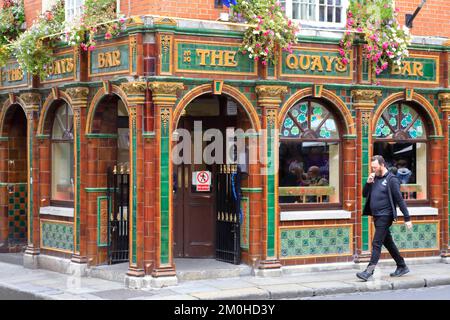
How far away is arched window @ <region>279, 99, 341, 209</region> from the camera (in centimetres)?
1523

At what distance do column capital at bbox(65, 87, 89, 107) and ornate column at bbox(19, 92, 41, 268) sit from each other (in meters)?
1.54

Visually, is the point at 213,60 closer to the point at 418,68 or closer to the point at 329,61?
the point at 329,61

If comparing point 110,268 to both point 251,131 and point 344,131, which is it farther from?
point 344,131

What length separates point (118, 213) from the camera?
601 inches

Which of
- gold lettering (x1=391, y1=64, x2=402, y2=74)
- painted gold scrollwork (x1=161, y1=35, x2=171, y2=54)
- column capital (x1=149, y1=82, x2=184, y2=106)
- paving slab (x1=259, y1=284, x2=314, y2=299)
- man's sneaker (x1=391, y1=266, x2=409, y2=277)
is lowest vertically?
paving slab (x1=259, y1=284, x2=314, y2=299)

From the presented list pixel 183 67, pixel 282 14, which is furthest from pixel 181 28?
pixel 282 14

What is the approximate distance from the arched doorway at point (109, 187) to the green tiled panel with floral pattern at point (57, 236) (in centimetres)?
77

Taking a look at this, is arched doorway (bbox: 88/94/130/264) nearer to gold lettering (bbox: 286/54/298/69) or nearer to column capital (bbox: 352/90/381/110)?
gold lettering (bbox: 286/54/298/69)

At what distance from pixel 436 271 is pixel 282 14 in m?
4.97

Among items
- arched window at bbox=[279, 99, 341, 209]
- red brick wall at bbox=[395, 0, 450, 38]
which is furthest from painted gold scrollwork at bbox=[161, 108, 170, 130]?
red brick wall at bbox=[395, 0, 450, 38]

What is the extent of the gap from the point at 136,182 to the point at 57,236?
9.67 feet

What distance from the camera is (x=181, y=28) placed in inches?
548

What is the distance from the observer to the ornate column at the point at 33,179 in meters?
16.5

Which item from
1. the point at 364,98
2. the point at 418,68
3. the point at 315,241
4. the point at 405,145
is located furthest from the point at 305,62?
the point at 315,241
